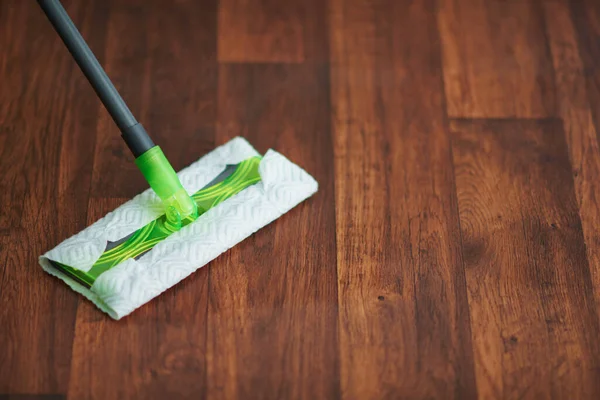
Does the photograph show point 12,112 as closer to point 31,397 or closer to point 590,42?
point 31,397

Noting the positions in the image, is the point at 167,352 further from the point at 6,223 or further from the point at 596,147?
the point at 596,147

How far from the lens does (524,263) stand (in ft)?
4.39

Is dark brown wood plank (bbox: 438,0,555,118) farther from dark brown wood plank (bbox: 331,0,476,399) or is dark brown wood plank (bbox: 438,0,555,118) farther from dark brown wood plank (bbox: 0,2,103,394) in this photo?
dark brown wood plank (bbox: 0,2,103,394)

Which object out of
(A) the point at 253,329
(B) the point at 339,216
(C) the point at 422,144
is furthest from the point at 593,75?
(A) the point at 253,329

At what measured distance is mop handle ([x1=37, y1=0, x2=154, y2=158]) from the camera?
1.14 m

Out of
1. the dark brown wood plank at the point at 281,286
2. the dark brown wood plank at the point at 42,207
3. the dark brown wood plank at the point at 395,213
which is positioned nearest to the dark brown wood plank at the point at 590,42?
the dark brown wood plank at the point at 395,213

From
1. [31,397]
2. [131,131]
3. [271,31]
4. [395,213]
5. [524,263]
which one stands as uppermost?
[131,131]

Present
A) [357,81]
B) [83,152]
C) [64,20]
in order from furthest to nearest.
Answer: [357,81], [83,152], [64,20]

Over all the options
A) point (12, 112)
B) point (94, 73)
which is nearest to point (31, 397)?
point (94, 73)

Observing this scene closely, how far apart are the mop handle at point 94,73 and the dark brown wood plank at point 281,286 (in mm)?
240

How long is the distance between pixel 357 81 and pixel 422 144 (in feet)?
0.66

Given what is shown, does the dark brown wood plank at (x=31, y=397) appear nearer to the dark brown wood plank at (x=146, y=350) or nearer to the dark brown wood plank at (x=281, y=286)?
the dark brown wood plank at (x=146, y=350)

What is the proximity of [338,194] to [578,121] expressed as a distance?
20.2 inches

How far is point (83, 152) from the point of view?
1.45 meters
